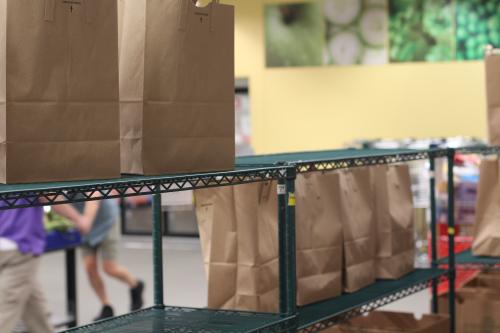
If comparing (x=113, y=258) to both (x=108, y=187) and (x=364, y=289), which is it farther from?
(x=108, y=187)

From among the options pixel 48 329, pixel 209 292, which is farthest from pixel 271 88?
pixel 209 292

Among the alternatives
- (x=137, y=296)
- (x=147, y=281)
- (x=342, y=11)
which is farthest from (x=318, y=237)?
(x=342, y=11)

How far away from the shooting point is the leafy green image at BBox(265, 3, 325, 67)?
10914 millimetres

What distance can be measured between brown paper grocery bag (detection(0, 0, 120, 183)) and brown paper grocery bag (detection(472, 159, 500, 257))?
232cm

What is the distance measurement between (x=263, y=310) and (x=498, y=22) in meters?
7.51

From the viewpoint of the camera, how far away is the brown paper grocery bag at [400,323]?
3917 mm

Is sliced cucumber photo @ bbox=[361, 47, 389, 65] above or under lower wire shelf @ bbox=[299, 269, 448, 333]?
above

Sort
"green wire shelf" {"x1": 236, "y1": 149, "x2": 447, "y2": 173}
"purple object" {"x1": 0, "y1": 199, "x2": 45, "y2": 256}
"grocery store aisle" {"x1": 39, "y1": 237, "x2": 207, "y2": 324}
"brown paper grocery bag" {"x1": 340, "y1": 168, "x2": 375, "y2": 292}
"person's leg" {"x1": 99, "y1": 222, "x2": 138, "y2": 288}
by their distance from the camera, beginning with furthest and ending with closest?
"grocery store aisle" {"x1": 39, "y1": 237, "x2": 207, "y2": 324} < "person's leg" {"x1": 99, "y1": 222, "x2": 138, "y2": 288} < "purple object" {"x1": 0, "y1": 199, "x2": 45, "y2": 256} < "brown paper grocery bag" {"x1": 340, "y1": 168, "x2": 375, "y2": 292} < "green wire shelf" {"x1": 236, "y1": 149, "x2": 447, "y2": 173}

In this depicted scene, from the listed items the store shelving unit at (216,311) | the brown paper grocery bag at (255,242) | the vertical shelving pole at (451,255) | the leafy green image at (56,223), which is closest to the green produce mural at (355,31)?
the leafy green image at (56,223)

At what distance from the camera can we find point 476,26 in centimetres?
1014

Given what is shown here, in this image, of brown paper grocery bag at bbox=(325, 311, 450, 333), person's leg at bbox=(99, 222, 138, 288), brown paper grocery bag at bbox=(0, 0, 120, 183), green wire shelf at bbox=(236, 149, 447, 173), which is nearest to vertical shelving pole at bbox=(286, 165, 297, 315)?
green wire shelf at bbox=(236, 149, 447, 173)

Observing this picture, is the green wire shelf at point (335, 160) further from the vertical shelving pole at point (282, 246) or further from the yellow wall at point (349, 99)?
the yellow wall at point (349, 99)

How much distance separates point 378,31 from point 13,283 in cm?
647

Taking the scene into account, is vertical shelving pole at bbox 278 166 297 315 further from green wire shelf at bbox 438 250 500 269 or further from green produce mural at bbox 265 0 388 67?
green produce mural at bbox 265 0 388 67
